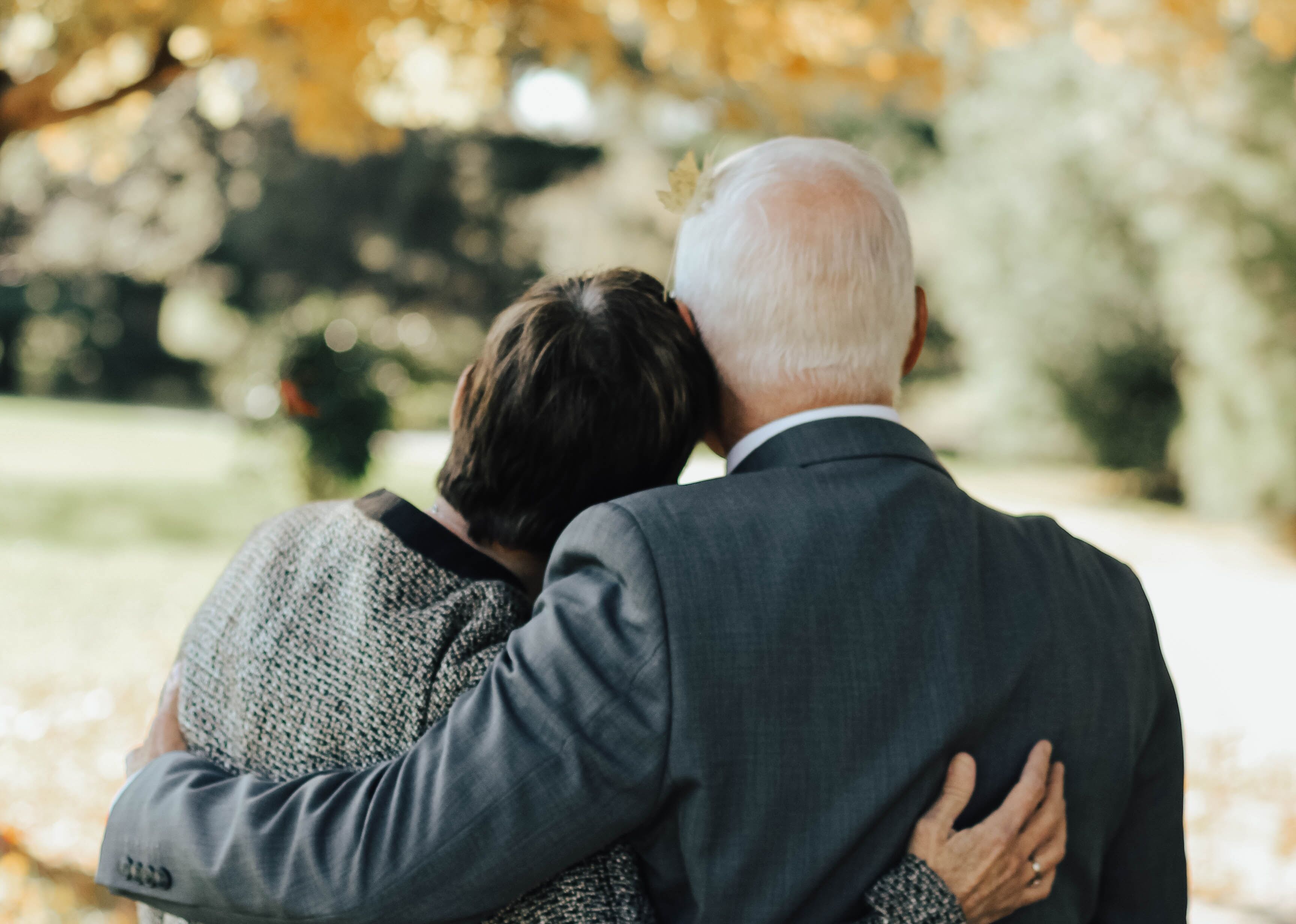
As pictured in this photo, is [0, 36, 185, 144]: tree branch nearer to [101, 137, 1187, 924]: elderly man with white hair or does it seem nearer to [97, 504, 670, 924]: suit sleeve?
[101, 137, 1187, 924]: elderly man with white hair

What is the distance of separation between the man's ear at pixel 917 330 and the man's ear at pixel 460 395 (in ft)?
1.87

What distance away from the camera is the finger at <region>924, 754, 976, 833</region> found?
125 centimetres

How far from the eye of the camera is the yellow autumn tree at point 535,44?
367cm

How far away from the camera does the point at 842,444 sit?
1.33 metres

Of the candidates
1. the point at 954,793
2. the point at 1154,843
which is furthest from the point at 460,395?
the point at 1154,843

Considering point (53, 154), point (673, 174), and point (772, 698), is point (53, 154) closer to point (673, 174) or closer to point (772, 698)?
point (673, 174)

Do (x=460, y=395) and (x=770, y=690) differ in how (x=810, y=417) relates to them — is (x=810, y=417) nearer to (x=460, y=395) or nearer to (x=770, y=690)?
(x=770, y=690)

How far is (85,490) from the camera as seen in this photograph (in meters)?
12.6

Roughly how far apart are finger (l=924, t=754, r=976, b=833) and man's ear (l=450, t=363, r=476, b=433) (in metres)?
0.74

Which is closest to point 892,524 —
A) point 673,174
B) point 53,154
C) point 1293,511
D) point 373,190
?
point 673,174

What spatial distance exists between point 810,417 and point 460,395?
0.46 metres

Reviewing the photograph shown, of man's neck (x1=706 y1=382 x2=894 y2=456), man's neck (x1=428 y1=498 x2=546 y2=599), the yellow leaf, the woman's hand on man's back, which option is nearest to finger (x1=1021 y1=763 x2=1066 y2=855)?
the woman's hand on man's back

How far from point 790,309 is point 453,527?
0.54 m

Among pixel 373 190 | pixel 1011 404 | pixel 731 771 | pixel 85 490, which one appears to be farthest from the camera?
pixel 373 190
